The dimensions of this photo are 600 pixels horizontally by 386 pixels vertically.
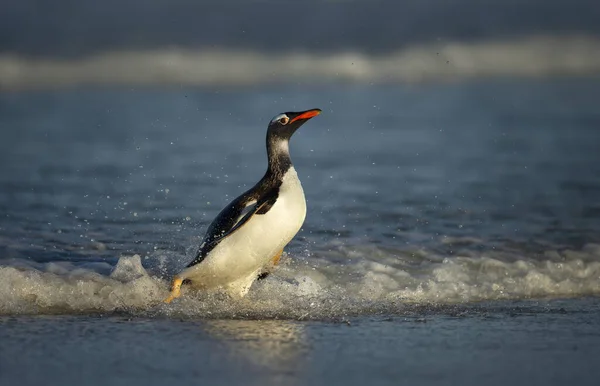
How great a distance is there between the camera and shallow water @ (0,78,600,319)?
7066mm

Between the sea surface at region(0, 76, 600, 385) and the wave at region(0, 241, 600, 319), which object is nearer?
the sea surface at region(0, 76, 600, 385)

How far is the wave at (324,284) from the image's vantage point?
6680 millimetres

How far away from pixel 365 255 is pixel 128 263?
1.91 metres


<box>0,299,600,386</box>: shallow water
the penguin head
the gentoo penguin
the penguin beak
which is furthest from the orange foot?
the penguin beak

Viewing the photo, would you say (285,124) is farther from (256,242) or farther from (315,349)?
(315,349)

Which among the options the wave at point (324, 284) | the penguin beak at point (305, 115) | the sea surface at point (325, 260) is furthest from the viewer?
the penguin beak at point (305, 115)

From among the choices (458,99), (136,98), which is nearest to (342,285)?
(458,99)

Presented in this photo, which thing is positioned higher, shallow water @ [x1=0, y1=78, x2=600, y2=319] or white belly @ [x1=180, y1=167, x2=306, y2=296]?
white belly @ [x1=180, y1=167, x2=306, y2=296]

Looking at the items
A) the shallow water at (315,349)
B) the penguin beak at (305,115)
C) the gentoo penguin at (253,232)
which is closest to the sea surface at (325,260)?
the shallow water at (315,349)

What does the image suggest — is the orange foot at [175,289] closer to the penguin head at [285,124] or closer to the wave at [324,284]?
the wave at [324,284]

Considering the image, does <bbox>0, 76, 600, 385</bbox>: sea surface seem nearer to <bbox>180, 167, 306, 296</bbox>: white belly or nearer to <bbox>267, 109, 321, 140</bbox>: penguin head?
<bbox>180, 167, 306, 296</bbox>: white belly

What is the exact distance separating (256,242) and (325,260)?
1.60m

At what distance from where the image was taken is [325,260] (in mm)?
8250

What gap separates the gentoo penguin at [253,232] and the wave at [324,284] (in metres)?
0.13
